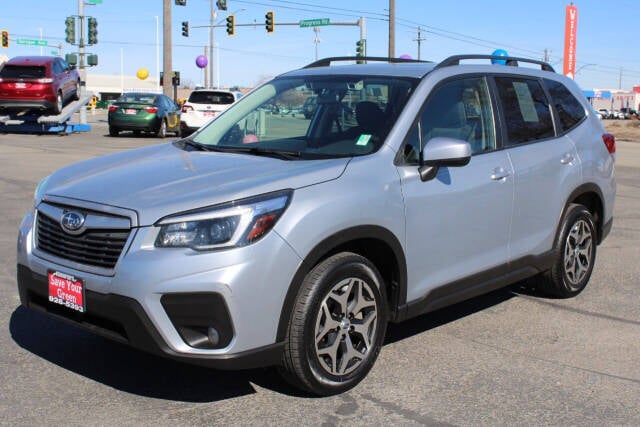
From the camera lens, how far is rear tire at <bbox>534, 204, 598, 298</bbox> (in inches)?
224

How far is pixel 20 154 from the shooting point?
17.6 metres

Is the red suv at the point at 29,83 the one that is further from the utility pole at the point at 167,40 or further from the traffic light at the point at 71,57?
the utility pole at the point at 167,40

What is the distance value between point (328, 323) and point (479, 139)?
181 centimetres

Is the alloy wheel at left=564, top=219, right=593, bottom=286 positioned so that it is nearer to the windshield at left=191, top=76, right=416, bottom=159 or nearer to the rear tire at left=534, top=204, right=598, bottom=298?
the rear tire at left=534, top=204, right=598, bottom=298

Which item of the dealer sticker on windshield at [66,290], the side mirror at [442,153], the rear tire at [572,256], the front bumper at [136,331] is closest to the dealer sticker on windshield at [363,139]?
the side mirror at [442,153]

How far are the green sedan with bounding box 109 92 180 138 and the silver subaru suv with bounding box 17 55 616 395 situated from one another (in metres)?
20.7

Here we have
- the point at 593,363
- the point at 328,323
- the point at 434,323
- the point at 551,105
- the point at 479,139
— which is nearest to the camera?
the point at 328,323

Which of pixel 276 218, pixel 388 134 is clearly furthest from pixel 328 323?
pixel 388 134

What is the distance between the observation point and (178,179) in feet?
12.7

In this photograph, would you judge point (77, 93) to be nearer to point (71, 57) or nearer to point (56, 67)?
point (71, 57)

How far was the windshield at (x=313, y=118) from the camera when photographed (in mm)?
4422

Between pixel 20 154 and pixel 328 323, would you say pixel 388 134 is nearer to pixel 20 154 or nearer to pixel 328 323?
pixel 328 323

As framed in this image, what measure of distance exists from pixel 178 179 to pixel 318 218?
782 mm

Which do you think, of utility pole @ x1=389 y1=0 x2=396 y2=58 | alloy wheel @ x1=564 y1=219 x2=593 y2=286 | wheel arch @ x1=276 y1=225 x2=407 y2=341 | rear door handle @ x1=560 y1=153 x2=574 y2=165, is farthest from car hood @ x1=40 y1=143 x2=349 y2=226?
utility pole @ x1=389 y1=0 x2=396 y2=58
